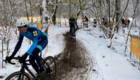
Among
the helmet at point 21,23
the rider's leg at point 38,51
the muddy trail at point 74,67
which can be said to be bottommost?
the muddy trail at point 74,67

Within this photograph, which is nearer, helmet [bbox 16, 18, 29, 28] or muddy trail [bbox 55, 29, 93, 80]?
helmet [bbox 16, 18, 29, 28]

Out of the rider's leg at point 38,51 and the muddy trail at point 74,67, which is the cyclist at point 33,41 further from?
the muddy trail at point 74,67

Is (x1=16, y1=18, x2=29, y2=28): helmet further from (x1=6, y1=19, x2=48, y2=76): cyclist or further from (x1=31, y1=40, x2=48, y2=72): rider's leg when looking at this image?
(x1=31, y1=40, x2=48, y2=72): rider's leg

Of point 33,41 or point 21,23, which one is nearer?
point 21,23

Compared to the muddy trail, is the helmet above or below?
above

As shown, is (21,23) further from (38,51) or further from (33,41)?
(38,51)

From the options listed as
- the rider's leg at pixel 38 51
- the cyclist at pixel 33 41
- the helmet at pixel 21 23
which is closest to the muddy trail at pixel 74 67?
the rider's leg at pixel 38 51

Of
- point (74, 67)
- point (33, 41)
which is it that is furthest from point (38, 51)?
point (74, 67)

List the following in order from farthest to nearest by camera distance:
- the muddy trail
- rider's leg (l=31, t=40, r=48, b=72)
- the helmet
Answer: the muddy trail → rider's leg (l=31, t=40, r=48, b=72) → the helmet

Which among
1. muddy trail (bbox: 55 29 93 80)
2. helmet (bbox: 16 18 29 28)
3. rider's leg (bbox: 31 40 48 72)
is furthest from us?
muddy trail (bbox: 55 29 93 80)

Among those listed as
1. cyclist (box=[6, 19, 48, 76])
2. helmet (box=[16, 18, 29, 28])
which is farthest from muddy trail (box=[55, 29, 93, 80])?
helmet (box=[16, 18, 29, 28])

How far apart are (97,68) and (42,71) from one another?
9.27 ft

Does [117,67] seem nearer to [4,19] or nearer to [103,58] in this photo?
[103,58]

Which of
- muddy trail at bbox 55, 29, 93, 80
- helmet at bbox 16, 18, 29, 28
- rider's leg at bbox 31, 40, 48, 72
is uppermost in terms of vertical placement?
helmet at bbox 16, 18, 29, 28
